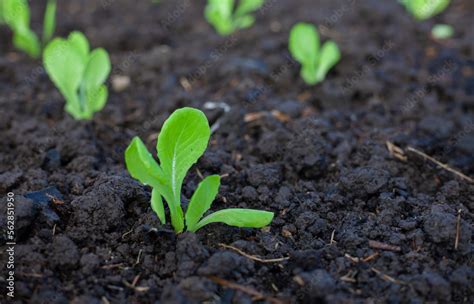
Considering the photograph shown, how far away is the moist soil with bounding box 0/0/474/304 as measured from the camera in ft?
4.82

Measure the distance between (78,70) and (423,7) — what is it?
2.29m

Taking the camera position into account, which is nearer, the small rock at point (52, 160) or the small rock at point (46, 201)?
the small rock at point (46, 201)

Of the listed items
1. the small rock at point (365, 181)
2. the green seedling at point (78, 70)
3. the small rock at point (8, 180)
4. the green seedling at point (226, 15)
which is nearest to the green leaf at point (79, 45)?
Answer: the green seedling at point (78, 70)

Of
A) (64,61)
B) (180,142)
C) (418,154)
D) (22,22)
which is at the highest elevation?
(180,142)

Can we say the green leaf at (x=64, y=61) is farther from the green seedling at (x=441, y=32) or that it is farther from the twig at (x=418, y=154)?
the green seedling at (x=441, y=32)

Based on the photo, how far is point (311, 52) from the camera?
107 inches

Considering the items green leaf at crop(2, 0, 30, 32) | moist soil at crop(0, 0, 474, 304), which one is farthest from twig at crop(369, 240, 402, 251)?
green leaf at crop(2, 0, 30, 32)

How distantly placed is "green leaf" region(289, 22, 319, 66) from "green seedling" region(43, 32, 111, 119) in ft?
3.15

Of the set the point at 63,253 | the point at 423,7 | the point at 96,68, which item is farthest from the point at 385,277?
the point at 423,7

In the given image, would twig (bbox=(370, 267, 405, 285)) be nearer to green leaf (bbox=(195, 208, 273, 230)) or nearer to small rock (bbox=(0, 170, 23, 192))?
green leaf (bbox=(195, 208, 273, 230))

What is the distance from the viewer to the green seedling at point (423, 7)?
3443 millimetres

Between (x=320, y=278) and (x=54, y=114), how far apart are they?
63.0 inches

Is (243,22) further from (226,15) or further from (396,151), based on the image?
(396,151)

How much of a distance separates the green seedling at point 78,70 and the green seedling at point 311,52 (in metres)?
0.97
